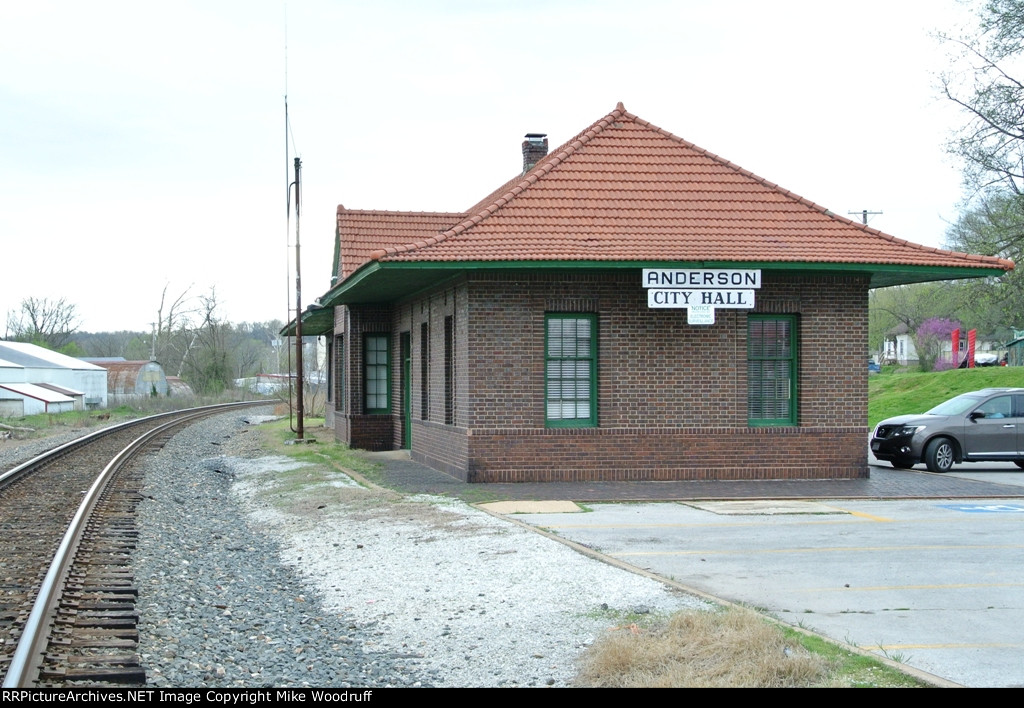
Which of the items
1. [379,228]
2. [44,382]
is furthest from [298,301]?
[44,382]

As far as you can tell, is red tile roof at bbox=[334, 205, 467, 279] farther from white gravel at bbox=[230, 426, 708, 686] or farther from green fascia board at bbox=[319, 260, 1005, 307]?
white gravel at bbox=[230, 426, 708, 686]

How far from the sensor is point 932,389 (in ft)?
130

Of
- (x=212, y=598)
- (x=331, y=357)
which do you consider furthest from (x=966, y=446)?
(x=331, y=357)

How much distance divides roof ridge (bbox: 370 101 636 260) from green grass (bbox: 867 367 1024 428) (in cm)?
1966

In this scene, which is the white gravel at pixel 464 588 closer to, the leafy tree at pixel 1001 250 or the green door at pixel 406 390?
the green door at pixel 406 390

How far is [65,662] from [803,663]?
4.45 metres

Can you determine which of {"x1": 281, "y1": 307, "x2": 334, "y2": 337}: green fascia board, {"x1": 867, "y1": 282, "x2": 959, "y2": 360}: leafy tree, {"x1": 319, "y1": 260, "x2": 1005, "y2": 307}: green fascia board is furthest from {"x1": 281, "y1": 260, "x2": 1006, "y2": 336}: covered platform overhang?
{"x1": 867, "y1": 282, "x2": 959, "y2": 360}: leafy tree

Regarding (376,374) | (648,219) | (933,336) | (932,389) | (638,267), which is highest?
(648,219)

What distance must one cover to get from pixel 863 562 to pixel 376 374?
17.9 m

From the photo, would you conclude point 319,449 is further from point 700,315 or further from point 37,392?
point 37,392

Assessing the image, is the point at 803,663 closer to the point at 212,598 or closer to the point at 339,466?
the point at 212,598

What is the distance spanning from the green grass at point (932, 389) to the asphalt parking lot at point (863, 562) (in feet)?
74.5

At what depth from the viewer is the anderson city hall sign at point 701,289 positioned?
1641cm
